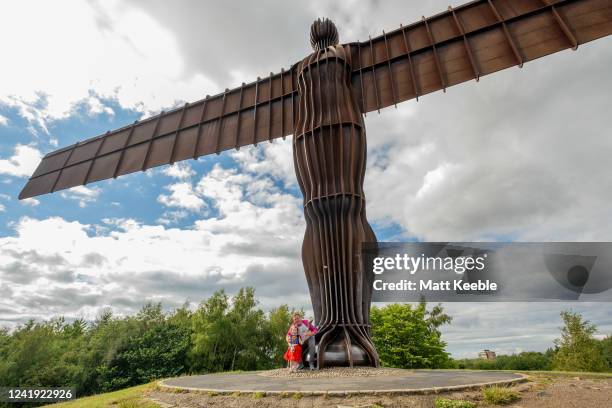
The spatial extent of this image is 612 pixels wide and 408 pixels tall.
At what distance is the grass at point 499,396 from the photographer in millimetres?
4852

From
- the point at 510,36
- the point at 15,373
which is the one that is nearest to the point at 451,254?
the point at 510,36

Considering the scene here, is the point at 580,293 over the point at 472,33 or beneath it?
beneath

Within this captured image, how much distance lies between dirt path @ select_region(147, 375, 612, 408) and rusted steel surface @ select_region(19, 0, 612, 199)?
8304 mm

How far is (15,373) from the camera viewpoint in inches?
1286

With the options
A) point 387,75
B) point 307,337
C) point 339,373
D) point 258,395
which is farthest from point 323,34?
point 258,395

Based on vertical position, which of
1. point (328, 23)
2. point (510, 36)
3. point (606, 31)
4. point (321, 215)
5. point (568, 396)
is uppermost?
point (328, 23)

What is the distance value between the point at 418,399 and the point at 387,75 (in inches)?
376

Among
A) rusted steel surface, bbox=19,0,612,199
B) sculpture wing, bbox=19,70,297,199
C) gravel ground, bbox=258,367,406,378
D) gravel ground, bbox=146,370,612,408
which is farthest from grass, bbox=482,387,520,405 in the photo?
sculpture wing, bbox=19,70,297,199

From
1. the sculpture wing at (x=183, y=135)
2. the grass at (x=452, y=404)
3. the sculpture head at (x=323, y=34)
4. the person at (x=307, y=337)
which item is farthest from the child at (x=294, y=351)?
the sculpture head at (x=323, y=34)

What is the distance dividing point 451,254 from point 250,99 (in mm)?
8856

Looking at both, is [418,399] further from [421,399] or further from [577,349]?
[577,349]

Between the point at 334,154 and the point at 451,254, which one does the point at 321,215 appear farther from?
the point at 451,254

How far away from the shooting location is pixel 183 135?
47.2ft

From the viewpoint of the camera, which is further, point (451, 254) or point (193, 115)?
point (193, 115)
